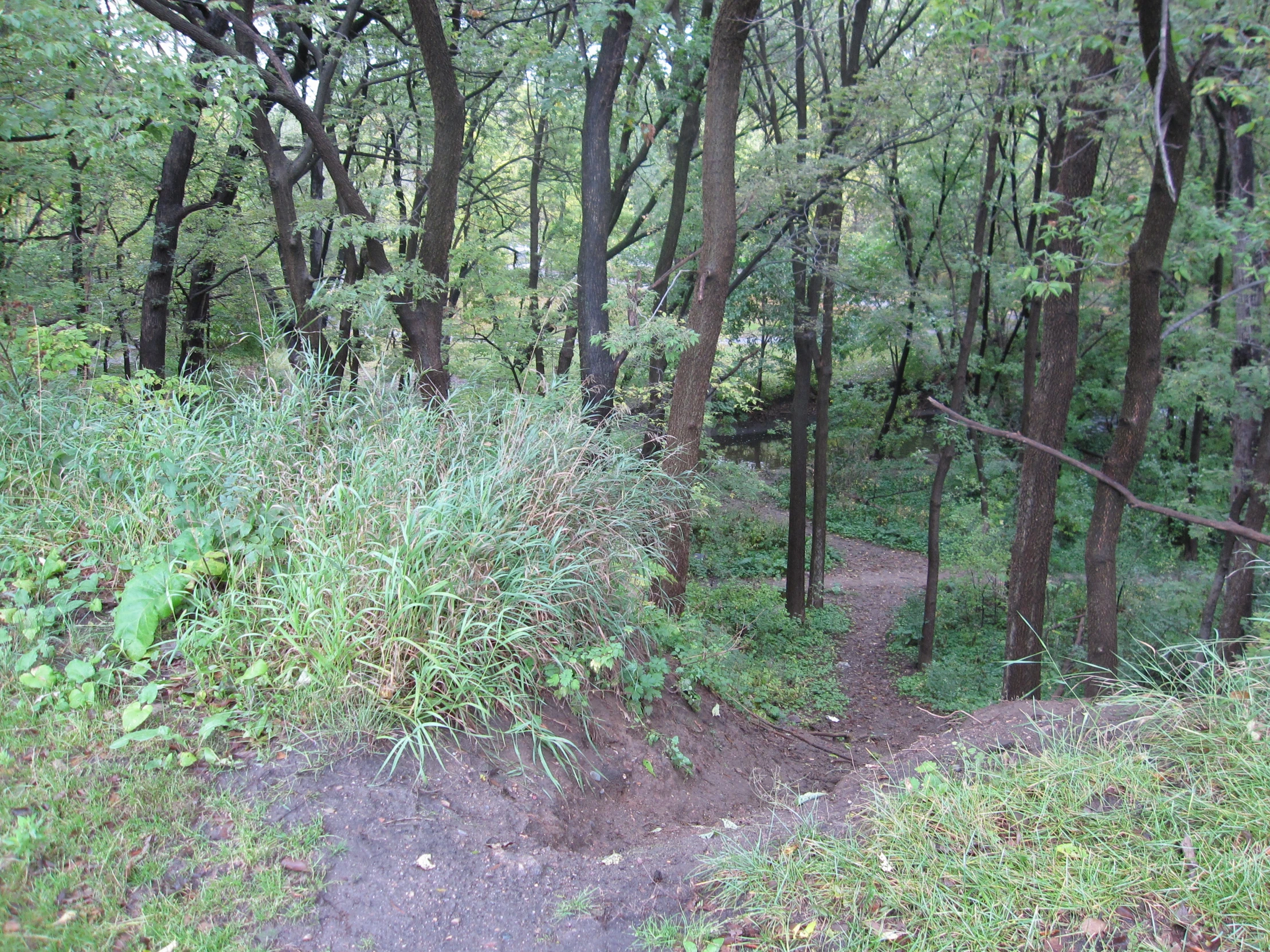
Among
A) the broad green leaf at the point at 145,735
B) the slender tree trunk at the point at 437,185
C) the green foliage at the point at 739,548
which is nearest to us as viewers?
the broad green leaf at the point at 145,735

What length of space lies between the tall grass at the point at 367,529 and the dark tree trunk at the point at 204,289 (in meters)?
7.06

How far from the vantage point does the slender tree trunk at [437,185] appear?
678 cm

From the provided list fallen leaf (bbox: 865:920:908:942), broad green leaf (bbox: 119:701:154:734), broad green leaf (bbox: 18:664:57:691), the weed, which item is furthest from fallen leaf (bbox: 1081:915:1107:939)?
broad green leaf (bbox: 18:664:57:691)

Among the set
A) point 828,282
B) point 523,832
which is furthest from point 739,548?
point 523,832

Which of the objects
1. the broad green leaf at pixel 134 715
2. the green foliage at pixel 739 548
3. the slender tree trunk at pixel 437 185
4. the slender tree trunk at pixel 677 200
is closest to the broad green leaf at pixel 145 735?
the broad green leaf at pixel 134 715

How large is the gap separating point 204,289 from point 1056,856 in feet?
43.2

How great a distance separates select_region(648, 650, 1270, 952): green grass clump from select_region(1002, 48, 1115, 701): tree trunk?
2897 millimetres

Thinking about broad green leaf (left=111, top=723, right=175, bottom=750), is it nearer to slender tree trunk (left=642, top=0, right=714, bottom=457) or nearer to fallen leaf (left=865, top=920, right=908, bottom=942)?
fallen leaf (left=865, top=920, right=908, bottom=942)

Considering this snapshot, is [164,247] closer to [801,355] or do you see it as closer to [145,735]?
[801,355]

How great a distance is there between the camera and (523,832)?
300 centimetres

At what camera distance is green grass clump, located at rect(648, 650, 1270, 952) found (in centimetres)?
229

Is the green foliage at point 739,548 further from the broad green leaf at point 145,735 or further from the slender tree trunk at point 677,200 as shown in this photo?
the broad green leaf at point 145,735

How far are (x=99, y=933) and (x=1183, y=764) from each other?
3726 mm

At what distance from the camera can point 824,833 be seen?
111 inches
